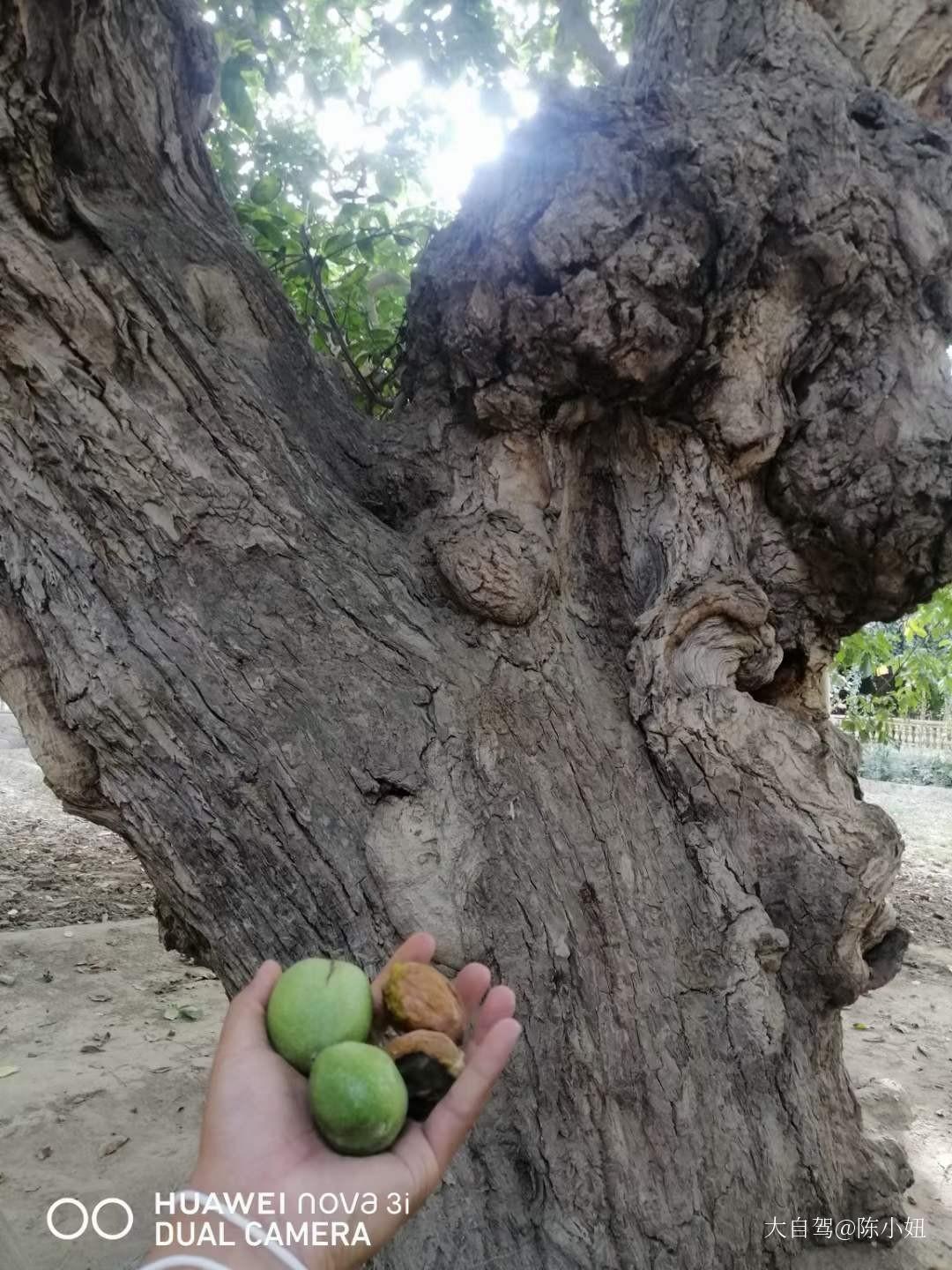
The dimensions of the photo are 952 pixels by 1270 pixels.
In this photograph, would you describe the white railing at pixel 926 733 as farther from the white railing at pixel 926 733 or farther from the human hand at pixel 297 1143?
the human hand at pixel 297 1143

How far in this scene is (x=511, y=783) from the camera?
7.50 feet

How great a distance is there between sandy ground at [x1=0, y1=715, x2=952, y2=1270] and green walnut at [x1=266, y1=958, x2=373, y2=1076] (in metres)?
1.58

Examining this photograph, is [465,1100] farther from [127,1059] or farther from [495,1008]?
[127,1059]

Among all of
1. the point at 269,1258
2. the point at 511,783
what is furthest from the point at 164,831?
the point at 269,1258

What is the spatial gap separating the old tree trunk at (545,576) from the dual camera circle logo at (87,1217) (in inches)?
40.0

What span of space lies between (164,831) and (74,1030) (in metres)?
2.61

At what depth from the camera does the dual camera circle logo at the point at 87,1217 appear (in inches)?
103

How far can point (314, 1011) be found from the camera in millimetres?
1493

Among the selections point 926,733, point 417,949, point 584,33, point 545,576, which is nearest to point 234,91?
point 584,33

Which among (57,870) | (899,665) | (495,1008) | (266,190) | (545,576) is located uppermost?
(266,190)

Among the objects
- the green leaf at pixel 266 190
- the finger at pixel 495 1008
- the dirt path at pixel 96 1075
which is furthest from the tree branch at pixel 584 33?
the dirt path at pixel 96 1075

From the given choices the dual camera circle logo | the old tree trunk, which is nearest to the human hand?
the old tree trunk

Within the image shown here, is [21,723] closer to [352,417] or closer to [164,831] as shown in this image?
[164,831]

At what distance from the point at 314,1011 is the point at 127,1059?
2851mm
